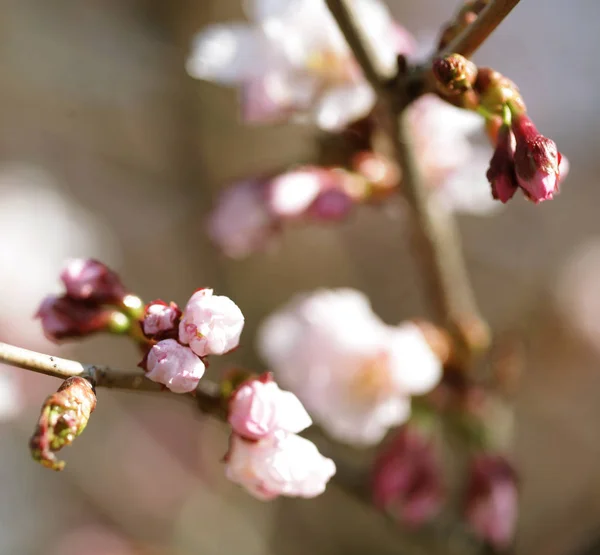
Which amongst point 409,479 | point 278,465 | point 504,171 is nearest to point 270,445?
point 278,465

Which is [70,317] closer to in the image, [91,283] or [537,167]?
[91,283]

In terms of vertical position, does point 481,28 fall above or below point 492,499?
above

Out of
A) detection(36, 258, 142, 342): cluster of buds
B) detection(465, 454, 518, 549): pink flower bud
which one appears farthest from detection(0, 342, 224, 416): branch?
detection(465, 454, 518, 549): pink flower bud

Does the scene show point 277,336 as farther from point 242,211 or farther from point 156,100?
point 156,100

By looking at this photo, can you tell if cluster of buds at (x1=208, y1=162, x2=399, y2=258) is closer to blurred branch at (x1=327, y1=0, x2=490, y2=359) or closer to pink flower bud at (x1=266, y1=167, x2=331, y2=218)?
pink flower bud at (x1=266, y1=167, x2=331, y2=218)

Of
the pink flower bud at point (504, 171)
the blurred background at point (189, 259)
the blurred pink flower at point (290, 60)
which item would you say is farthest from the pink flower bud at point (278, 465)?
the blurred background at point (189, 259)

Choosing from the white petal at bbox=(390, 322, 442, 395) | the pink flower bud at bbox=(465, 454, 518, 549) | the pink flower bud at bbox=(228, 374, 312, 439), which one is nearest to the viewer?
the pink flower bud at bbox=(228, 374, 312, 439)

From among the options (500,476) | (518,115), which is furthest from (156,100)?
(518,115)
